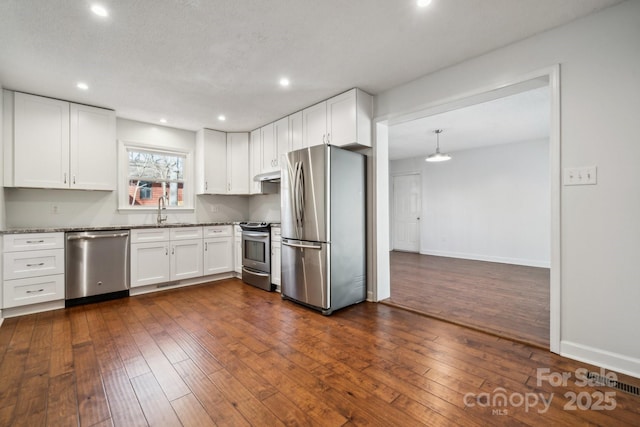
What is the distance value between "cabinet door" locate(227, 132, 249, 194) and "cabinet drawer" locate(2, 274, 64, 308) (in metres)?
2.54

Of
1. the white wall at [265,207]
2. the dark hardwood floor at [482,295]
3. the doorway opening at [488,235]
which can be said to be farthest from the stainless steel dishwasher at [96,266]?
the dark hardwood floor at [482,295]

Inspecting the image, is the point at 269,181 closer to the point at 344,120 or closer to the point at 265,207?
the point at 265,207

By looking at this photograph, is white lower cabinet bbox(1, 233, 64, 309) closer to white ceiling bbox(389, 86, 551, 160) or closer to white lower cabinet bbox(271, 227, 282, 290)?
white lower cabinet bbox(271, 227, 282, 290)

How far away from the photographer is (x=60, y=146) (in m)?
3.44

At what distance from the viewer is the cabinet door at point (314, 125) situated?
11.4 ft

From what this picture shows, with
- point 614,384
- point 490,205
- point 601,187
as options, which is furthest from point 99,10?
point 490,205

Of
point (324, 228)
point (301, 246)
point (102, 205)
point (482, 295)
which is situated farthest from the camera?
point (102, 205)

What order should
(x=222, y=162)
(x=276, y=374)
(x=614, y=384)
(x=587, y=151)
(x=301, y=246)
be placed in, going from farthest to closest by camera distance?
(x=222, y=162), (x=301, y=246), (x=587, y=151), (x=276, y=374), (x=614, y=384)

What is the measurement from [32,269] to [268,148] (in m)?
3.20

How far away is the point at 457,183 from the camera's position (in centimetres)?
657

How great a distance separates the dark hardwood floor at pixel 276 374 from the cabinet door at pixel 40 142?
1.62m

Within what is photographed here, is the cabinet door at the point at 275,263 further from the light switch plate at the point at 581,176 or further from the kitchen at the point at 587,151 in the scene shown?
the light switch plate at the point at 581,176

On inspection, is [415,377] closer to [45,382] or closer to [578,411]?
[578,411]

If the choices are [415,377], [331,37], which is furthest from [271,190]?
[415,377]
